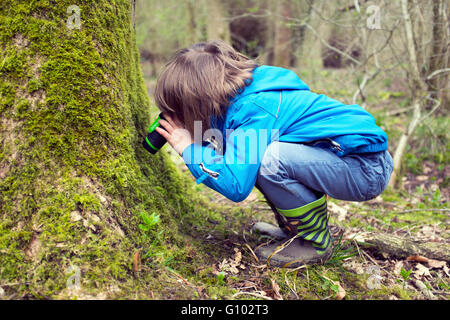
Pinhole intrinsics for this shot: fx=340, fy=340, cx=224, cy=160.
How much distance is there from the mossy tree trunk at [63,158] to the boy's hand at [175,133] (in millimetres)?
258

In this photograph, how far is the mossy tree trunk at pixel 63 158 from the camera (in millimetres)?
1512

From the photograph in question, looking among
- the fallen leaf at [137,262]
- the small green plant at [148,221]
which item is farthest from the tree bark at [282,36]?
the fallen leaf at [137,262]

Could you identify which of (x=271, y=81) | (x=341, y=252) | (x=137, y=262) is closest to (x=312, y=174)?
(x=271, y=81)

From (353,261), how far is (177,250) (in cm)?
122

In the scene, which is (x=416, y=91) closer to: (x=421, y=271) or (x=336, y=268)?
(x=421, y=271)

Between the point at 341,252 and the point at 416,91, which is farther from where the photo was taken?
the point at 416,91

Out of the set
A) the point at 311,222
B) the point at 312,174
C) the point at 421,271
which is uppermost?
the point at 312,174

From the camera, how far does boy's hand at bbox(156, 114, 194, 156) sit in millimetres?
2031

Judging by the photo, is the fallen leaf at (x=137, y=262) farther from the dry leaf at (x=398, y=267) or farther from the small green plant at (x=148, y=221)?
the dry leaf at (x=398, y=267)

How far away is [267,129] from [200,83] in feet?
1.51

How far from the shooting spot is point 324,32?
26.6ft

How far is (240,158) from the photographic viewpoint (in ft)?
6.08

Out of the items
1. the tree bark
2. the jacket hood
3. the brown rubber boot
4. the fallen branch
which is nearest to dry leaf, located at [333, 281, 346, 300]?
the brown rubber boot

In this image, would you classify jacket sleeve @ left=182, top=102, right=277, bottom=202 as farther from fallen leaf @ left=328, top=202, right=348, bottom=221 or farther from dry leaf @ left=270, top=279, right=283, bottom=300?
fallen leaf @ left=328, top=202, right=348, bottom=221
